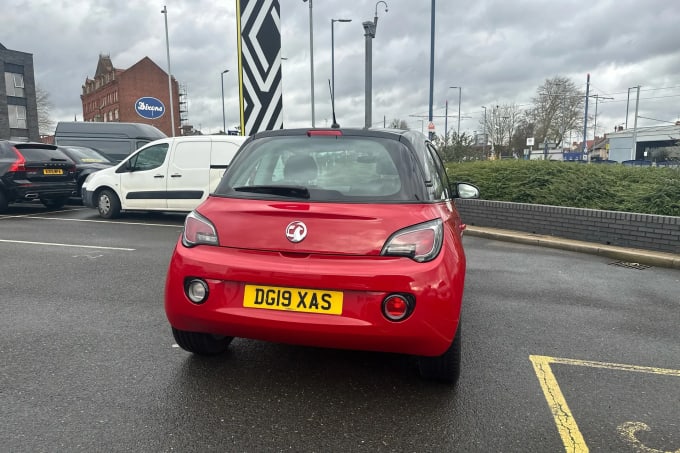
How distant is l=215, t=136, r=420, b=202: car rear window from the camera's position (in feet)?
9.61

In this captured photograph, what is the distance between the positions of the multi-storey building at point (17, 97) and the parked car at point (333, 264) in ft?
175

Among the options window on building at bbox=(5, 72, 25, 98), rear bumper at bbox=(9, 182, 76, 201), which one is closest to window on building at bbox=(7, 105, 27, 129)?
window on building at bbox=(5, 72, 25, 98)

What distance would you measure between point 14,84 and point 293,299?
56.6 meters

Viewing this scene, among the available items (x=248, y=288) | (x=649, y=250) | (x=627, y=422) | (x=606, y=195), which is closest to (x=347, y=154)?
(x=248, y=288)

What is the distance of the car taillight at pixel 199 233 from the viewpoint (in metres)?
2.87

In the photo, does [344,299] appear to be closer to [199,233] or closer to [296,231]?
[296,231]

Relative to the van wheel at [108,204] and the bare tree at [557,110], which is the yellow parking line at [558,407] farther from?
the bare tree at [557,110]

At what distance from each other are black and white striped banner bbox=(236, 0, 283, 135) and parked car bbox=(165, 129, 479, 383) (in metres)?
4.47

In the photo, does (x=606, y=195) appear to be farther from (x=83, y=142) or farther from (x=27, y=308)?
(x=83, y=142)

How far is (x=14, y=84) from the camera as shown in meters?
48.1

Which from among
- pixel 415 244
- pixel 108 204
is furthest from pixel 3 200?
pixel 415 244

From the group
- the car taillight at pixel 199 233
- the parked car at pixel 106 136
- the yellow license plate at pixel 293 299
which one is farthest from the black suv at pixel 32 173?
the yellow license plate at pixel 293 299

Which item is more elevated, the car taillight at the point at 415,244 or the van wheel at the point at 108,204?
the car taillight at the point at 415,244

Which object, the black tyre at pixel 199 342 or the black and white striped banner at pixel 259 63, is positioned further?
the black and white striped banner at pixel 259 63
